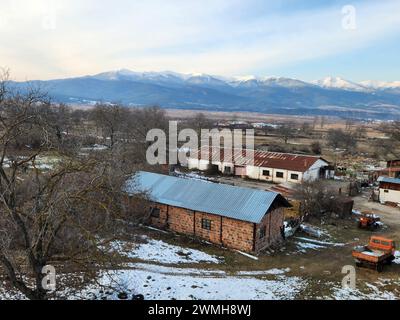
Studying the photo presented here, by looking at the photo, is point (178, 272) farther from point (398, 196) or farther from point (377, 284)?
point (398, 196)

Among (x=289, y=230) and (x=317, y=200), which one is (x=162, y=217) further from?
(x=317, y=200)

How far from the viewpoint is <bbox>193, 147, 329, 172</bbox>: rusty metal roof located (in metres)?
47.5

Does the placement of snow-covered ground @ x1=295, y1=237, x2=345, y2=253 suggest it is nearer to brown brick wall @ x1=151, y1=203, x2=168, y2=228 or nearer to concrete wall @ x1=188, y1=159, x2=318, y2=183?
brown brick wall @ x1=151, y1=203, x2=168, y2=228

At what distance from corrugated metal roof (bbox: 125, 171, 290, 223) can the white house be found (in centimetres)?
2147

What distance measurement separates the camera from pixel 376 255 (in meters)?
20.9

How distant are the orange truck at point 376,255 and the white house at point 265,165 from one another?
73.5 feet

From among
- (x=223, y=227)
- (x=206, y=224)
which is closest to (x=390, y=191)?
(x=223, y=227)

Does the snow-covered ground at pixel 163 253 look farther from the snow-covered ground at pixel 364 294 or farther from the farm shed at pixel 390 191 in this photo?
the farm shed at pixel 390 191

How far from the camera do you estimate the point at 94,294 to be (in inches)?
590

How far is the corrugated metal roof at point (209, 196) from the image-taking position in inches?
931

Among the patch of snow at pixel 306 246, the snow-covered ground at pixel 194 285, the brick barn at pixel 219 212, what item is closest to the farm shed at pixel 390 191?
the patch of snow at pixel 306 246

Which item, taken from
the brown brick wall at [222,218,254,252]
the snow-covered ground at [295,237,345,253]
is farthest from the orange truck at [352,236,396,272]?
the brown brick wall at [222,218,254,252]

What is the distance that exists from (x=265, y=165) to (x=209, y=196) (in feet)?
80.2

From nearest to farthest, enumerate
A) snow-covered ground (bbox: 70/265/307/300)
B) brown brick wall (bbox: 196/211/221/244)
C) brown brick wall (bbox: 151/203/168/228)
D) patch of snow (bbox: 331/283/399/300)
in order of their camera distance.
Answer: snow-covered ground (bbox: 70/265/307/300), patch of snow (bbox: 331/283/399/300), brown brick wall (bbox: 196/211/221/244), brown brick wall (bbox: 151/203/168/228)
